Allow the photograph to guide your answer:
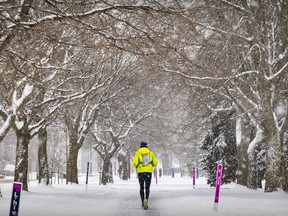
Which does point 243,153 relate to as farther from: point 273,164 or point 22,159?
point 22,159

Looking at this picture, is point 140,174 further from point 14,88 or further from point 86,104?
point 86,104

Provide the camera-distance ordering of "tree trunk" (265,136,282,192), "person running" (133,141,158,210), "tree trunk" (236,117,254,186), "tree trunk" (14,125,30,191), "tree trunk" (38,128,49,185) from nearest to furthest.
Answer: "person running" (133,141,158,210) < "tree trunk" (265,136,282,192) < "tree trunk" (14,125,30,191) < "tree trunk" (236,117,254,186) < "tree trunk" (38,128,49,185)

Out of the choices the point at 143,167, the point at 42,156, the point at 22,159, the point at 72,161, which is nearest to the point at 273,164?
the point at 143,167

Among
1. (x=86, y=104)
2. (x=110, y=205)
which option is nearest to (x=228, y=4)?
(x=110, y=205)

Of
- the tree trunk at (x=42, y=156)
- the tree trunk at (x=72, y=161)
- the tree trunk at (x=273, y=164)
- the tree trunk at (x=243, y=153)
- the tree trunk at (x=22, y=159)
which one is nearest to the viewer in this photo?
the tree trunk at (x=273, y=164)

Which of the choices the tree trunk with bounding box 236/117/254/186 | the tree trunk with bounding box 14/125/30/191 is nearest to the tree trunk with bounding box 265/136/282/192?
the tree trunk with bounding box 236/117/254/186

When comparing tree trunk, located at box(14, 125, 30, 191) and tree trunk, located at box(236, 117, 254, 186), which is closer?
tree trunk, located at box(14, 125, 30, 191)

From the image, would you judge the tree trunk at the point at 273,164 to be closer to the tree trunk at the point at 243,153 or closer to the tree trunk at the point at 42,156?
the tree trunk at the point at 243,153

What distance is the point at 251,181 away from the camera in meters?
18.4

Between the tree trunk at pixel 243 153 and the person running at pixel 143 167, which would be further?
the tree trunk at pixel 243 153

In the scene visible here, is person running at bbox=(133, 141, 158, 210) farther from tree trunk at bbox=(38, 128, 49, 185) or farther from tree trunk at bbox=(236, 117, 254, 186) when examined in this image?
tree trunk at bbox=(38, 128, 49, 185)

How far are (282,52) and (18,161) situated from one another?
402 inches

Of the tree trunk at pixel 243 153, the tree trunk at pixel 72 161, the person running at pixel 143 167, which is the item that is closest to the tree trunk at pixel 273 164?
the tree trunk at pixel 243 153

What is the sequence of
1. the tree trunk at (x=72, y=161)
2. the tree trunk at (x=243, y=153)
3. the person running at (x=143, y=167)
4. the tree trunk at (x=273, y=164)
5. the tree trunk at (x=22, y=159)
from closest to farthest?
the person running at (x=143, y=167) → the tree trunk at (x=273, y=164) → the tree trunk at (x=22, y=159) → the tree trunk at (x=243, y=153) → the tree trunk at (x=72, y=161)
